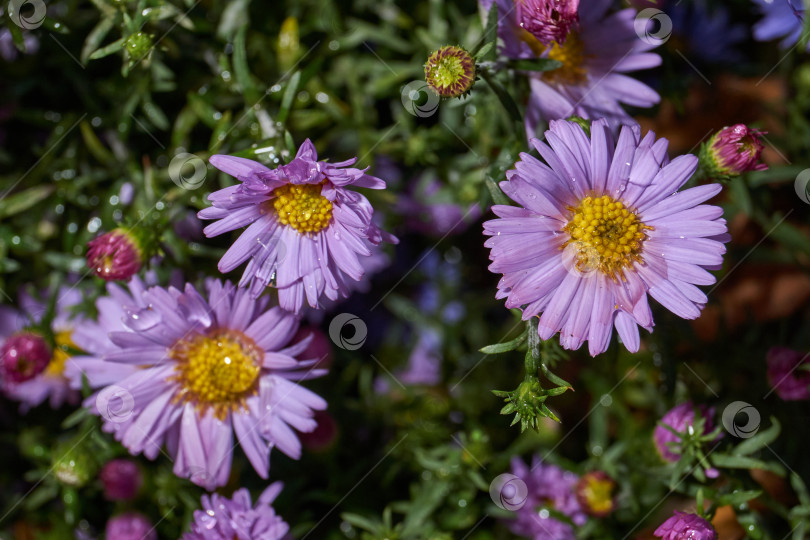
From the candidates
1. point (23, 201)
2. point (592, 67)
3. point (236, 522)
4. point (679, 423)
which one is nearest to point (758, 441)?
point (679, 423)

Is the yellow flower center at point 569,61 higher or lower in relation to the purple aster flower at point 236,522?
higher

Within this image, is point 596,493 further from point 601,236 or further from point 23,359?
point 23,359

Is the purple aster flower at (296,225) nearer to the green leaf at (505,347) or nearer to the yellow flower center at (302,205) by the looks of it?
the yellow flower center at (302,205)

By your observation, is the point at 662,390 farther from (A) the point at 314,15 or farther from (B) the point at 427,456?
(A) the point at 314,15

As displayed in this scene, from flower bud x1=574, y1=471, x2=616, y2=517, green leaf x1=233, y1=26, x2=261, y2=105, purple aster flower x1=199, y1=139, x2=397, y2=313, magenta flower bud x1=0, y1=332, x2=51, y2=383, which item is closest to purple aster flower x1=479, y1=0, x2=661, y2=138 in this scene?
purple aster flower x1=199, y1=139, x2=397, y2=313

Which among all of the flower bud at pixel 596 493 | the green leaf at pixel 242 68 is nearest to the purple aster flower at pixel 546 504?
the flower bud at pixel 596 493

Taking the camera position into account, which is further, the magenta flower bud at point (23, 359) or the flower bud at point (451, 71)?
the magenta flower bud at point (23, 359)
